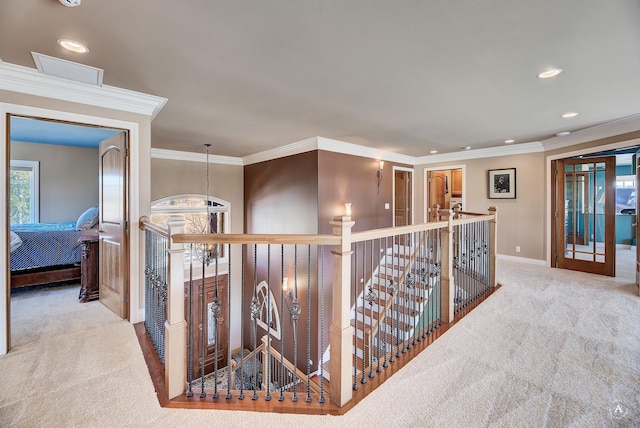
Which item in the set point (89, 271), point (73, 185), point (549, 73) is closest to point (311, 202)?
point (89, 271)

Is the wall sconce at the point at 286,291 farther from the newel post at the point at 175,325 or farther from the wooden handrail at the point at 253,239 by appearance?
the wooden handrail at the point at 253,239

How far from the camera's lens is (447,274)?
2.67m

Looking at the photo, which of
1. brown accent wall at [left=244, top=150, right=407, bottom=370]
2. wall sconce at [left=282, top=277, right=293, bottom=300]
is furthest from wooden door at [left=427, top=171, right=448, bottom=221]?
wall sconce at [left=282, top=277, right=293, bottom=300]

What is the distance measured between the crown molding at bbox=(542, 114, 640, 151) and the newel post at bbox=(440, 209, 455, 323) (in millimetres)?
3318

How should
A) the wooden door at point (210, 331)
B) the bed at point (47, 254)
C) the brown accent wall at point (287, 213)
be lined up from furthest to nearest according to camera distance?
1. the wooden door at point (210, 331)
2. the brown accent wall at point (287, 213)
3. the bed at point (47, 254)

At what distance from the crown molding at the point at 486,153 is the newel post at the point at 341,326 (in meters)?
5.49

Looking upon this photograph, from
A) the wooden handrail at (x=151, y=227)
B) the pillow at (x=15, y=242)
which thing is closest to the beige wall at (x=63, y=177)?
the pillow at (x=15, y=242)

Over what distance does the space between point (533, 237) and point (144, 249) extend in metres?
6.47

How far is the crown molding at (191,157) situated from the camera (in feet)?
18.5

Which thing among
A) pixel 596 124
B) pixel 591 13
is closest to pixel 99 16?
pixel 591 13

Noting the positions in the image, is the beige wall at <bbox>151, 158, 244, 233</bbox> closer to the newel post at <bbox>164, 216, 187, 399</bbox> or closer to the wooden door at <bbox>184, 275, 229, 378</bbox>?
the wooden door at <bbox>184, 275, 229, 378</bbox>

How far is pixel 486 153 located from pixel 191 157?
21.0 feet

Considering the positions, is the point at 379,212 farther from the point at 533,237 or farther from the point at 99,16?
the point at 99,16

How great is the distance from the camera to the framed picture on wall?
5531 mm
